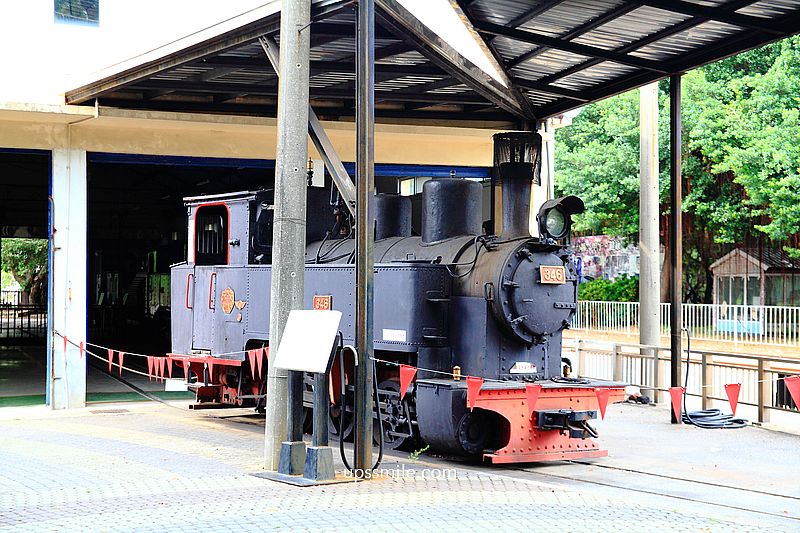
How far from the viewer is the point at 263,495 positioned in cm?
781

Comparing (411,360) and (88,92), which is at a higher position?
(88,92)

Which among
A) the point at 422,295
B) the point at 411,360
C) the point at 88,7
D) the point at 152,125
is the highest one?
the point at 88,7

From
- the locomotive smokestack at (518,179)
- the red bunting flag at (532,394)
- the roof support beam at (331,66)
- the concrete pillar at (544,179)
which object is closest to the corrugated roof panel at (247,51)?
the roof support beam at (331,66)

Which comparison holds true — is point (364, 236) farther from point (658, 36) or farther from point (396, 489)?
point (658, 36)

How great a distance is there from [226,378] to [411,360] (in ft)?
13.6

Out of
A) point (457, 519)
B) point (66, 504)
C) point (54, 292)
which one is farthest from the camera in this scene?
point (54, 292)

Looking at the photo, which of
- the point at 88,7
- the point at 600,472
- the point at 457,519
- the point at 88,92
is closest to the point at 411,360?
the point at 600,472

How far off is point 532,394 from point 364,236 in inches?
96.5

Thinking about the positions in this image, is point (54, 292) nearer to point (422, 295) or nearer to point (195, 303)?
point (195, 303)

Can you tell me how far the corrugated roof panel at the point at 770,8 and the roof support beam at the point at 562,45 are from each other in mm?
1987

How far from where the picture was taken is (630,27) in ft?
37.4

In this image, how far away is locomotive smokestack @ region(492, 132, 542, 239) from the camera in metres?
Result: 10.3

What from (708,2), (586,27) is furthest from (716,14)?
(586,27)

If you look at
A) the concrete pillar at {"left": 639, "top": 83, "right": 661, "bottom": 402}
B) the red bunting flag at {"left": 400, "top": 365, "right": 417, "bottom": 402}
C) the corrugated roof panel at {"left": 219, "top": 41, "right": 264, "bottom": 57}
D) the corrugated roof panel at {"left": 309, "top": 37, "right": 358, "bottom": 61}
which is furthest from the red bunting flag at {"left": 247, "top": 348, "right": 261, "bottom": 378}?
the concrete pillar at {"left": 639, "top": 83, "right": 661, "bottom": 402}
